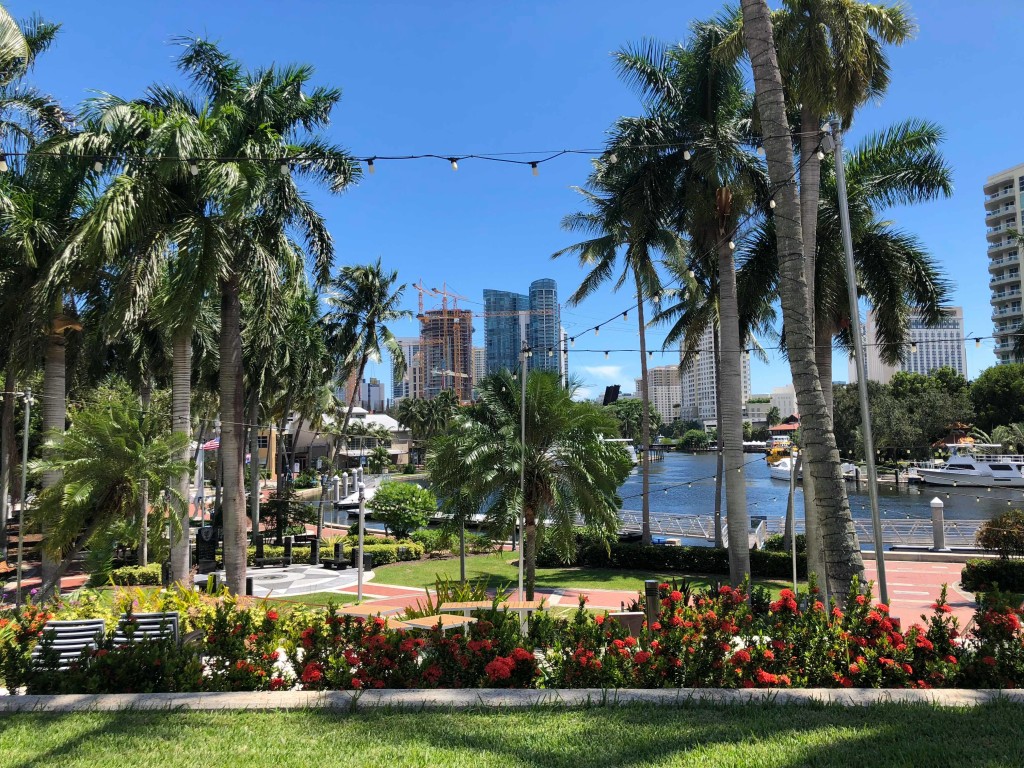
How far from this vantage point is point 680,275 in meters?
22.1

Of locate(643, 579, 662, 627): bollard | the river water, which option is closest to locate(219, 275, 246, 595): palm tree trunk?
locate(643, 579, 662, 627): bollard

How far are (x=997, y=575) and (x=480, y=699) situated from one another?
1718 cm

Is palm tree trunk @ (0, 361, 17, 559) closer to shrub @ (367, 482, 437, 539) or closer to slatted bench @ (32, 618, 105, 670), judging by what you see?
shrub @ (367, 482, 437, 539)

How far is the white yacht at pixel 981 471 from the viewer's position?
5741 cm

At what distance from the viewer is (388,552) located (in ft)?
82.4

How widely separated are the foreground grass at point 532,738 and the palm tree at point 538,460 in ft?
32.8

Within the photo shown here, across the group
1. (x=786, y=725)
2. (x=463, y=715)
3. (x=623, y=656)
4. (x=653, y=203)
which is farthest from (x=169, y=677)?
(x=653, y=203)

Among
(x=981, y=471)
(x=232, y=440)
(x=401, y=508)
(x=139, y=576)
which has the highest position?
(x=232, y=440)

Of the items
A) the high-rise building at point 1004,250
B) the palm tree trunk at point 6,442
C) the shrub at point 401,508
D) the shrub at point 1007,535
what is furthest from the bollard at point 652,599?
the high-rise building at point 1004,250

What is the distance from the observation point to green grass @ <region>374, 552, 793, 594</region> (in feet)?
68.1

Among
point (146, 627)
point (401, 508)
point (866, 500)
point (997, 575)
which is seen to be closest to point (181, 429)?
point (146, 627)

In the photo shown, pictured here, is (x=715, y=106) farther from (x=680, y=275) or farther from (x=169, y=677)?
(x=169, y=677)

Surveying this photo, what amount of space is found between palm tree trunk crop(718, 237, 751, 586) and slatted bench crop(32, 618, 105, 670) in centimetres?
1299

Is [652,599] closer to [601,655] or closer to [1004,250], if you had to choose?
[601,655]
